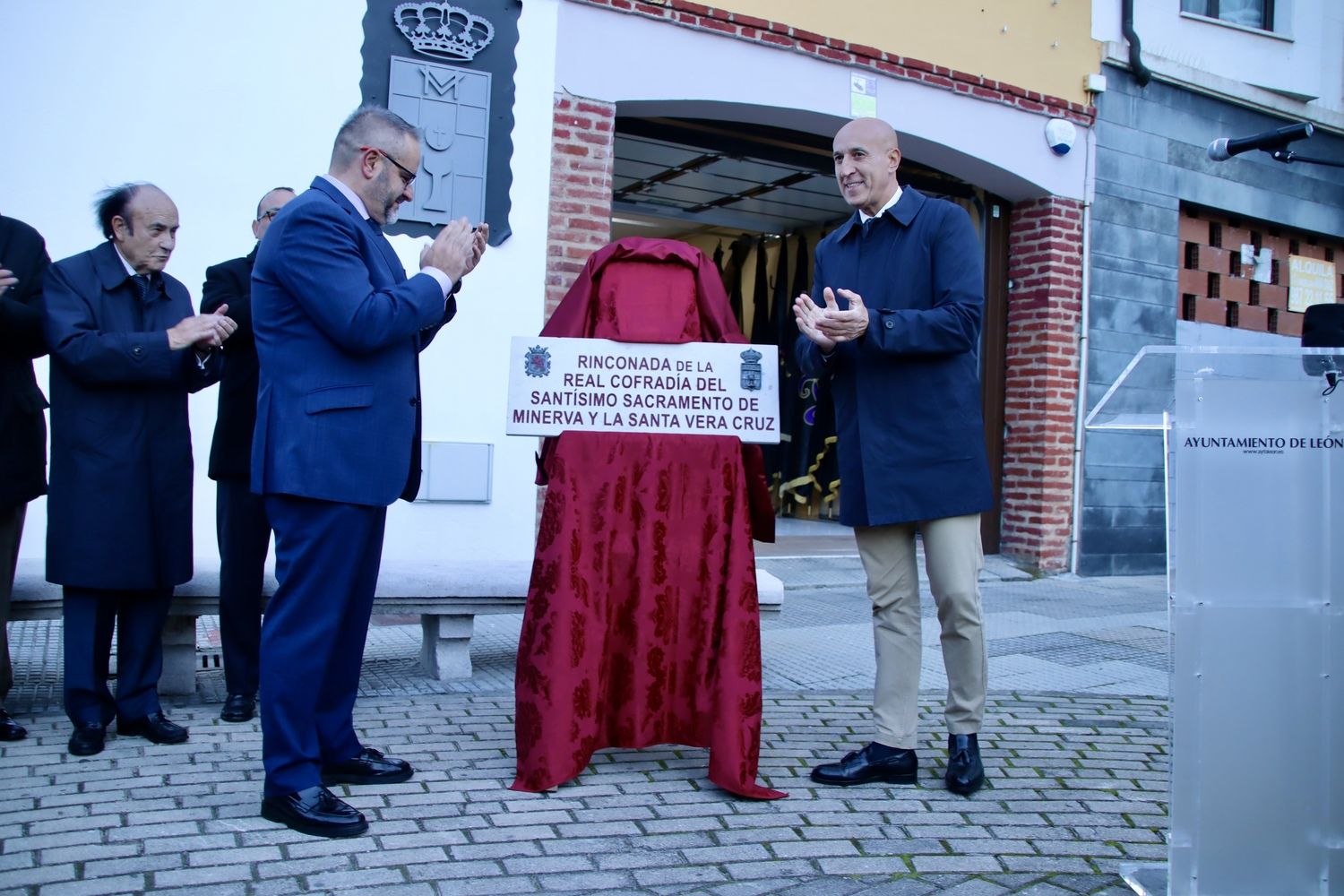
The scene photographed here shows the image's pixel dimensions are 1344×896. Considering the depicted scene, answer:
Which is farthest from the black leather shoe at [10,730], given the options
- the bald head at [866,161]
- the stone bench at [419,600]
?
the bald head at [866,161]

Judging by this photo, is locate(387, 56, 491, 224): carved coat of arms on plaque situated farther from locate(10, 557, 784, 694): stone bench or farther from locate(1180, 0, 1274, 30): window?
locate(1180, 0, 1274, 30): window

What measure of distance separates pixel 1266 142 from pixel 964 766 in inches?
116

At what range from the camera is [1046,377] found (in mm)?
8969

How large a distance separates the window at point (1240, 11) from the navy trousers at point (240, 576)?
360 inches

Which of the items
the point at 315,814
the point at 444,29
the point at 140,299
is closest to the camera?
the point at 315,814

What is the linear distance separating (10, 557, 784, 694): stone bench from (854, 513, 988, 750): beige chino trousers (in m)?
0.78

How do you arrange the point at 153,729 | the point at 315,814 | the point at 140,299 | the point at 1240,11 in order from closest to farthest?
1. the point at 315,814
2. the point at 153,729
3. the point at 140,299
4. the point at 1240,11

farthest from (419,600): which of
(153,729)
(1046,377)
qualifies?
(1046,377)

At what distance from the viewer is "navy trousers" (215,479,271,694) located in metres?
4.18

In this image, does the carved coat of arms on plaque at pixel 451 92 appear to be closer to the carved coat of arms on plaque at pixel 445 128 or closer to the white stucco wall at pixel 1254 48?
the carved coat of arms on plaque at pixel 445 128

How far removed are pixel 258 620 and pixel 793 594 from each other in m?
4.17

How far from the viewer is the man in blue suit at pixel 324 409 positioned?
119 inches

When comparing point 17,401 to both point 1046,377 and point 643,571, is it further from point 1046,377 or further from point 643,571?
point 1046,377

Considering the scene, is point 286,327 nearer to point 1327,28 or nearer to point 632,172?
point 632,172
